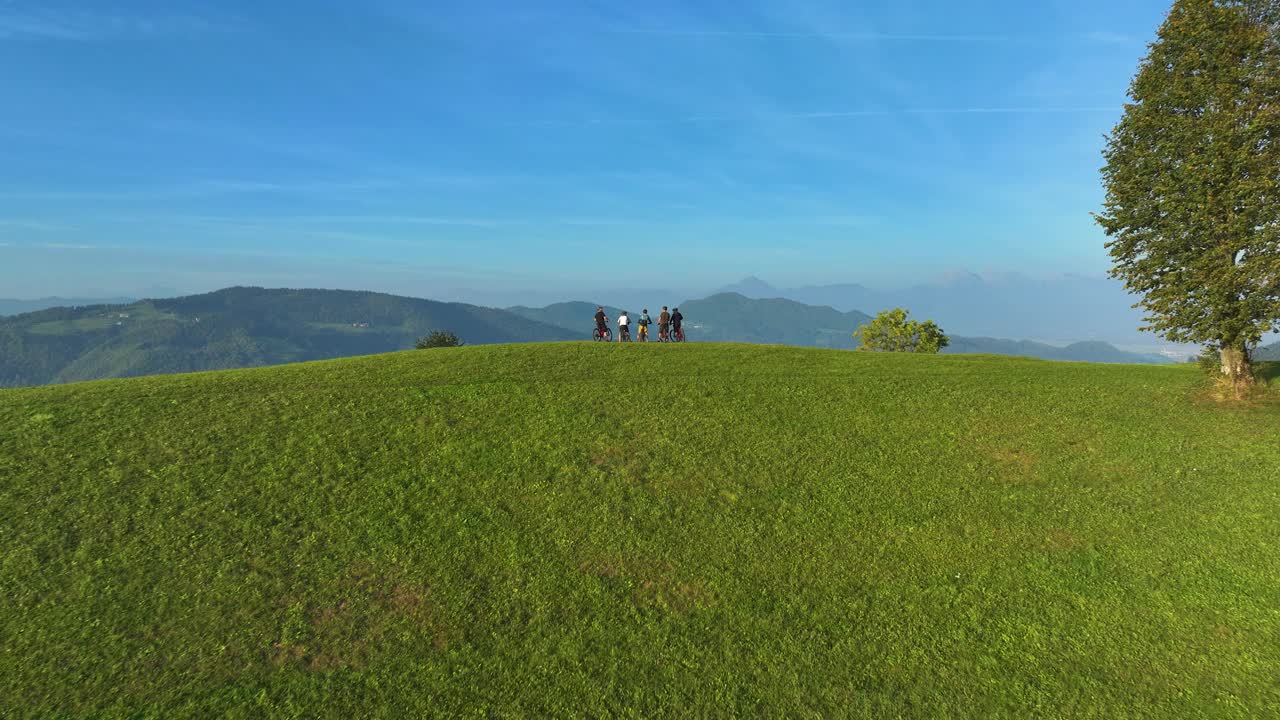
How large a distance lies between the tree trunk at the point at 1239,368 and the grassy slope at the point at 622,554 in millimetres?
1578

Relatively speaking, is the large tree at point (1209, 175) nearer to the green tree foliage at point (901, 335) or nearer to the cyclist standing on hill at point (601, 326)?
the cyclist standing on hill at point (601, 326)

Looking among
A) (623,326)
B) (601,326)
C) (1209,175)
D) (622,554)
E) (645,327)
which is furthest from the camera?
(601,326)

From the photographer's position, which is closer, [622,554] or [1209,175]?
[622,554]

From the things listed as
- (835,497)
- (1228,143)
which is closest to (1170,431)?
(1228,143)

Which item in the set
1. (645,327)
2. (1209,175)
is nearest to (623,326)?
(645,327)

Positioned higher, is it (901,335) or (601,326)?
(901,335)

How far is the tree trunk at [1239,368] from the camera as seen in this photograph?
25906 mm

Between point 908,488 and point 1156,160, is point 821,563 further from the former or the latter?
point 1156,160

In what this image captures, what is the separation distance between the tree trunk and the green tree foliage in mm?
35698

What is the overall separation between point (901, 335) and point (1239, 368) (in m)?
39.5

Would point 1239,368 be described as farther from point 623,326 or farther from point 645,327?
point 623,326

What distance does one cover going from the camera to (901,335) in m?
65.3

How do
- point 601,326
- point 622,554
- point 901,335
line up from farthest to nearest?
1. point 901,335
2. point 601,326
3. point 622,554

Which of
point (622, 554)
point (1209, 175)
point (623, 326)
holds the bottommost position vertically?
point (622, 554)
